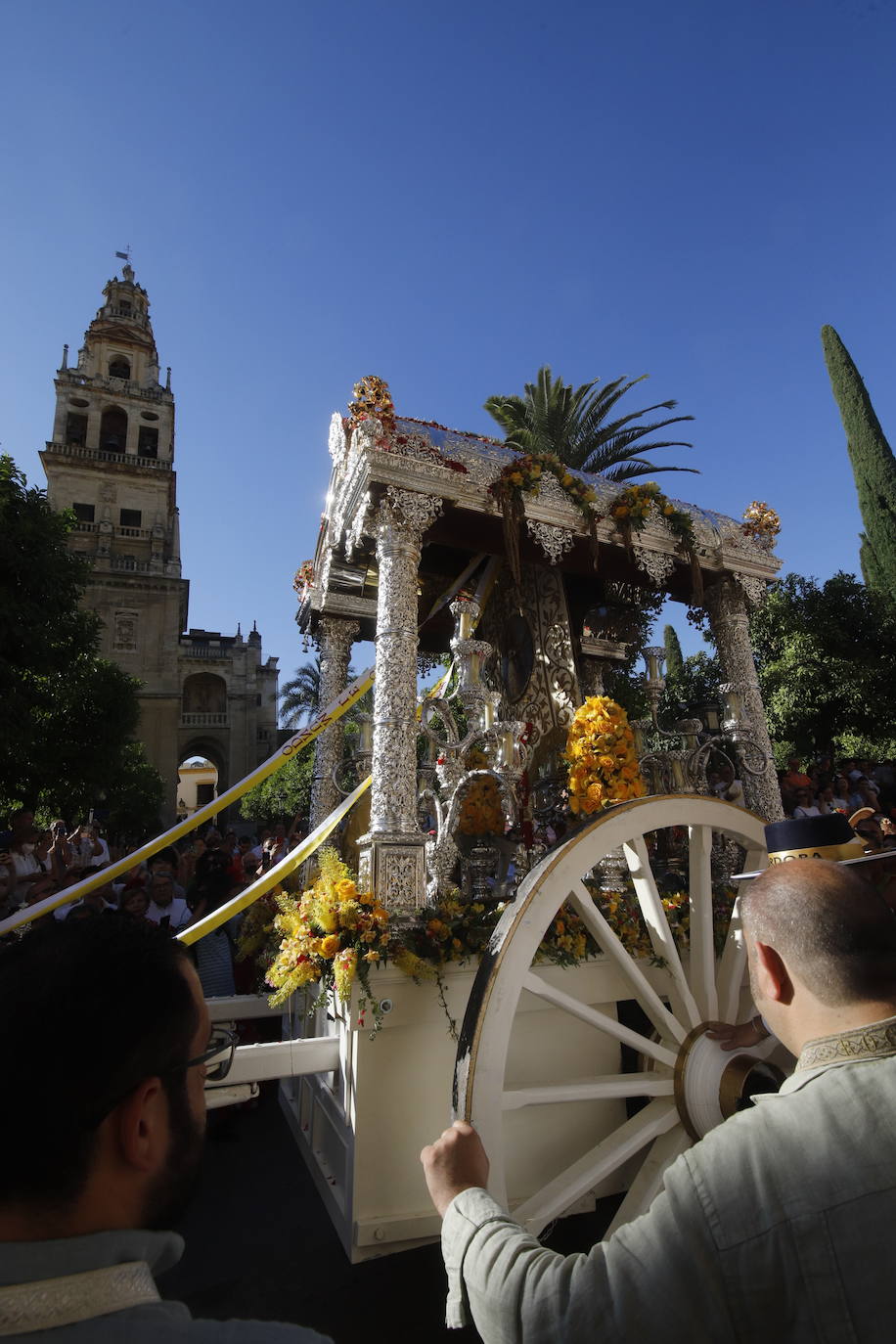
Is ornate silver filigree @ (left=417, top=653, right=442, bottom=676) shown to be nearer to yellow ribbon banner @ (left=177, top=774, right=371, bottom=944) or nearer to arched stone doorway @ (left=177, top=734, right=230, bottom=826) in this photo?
yellow ribbon banner @ (left=177, top=774, right=371, bottom=944)

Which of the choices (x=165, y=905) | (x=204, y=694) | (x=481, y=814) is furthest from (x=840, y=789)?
(x=204, y=694)

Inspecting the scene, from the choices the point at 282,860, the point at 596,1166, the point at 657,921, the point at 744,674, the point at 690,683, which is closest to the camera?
the point at 596,1166

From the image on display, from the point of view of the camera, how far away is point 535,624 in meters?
7.59

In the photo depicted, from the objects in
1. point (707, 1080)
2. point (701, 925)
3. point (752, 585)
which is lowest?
point (707, 1080)

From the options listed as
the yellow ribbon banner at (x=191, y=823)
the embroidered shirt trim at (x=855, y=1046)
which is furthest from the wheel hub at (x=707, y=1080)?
the yellow ribbon banner at (x=191, y=823)

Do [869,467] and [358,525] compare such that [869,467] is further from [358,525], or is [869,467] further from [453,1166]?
[453,1166]

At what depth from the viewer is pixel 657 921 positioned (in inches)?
135

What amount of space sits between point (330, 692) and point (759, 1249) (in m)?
7.56

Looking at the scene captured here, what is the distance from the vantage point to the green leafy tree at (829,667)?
52.4 feet

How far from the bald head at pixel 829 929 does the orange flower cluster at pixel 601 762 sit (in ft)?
11.5

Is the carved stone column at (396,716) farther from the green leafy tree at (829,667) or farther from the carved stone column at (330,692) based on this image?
the green leafy tree at (829,667)

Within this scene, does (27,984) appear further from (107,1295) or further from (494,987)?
(494,987)

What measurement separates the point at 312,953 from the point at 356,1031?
1.85 ft

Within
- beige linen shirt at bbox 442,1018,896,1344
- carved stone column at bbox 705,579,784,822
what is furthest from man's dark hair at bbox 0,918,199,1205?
carved stone column at bbox 705,579,784,822
